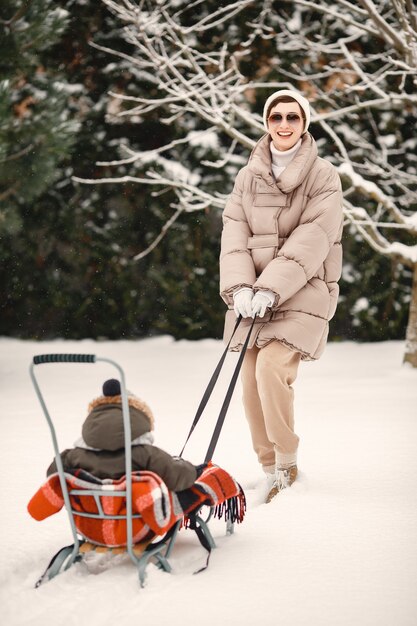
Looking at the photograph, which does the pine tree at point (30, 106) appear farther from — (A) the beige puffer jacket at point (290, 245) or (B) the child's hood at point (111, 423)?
(B) the child's hood at point (111, 423)

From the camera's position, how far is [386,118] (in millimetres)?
8141

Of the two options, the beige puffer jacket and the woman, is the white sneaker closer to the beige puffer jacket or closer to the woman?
the woman

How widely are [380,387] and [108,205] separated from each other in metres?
3.89

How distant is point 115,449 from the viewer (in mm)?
2539

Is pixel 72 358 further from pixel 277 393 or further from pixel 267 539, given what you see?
pixel 277 393

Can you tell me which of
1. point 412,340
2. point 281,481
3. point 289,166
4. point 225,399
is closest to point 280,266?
point 289,166

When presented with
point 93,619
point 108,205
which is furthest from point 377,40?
point 93,619

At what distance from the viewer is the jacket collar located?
11.2 ft

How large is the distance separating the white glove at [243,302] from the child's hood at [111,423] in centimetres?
80

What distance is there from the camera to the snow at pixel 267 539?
7.73ft

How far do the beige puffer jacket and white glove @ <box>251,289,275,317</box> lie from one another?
3 centimetres

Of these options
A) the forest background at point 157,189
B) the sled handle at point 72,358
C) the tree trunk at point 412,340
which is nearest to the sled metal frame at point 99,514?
the sled handle at point 72,358

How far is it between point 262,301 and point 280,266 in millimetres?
176

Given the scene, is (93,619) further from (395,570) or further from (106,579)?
(395,570)
